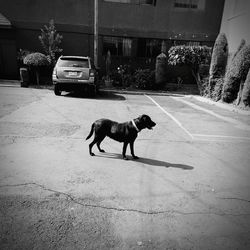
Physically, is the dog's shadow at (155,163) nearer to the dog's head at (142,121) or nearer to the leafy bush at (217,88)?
the dog's head at (142,121)

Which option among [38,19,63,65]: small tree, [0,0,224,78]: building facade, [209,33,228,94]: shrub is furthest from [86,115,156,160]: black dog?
[0,0,224,78]: building facade

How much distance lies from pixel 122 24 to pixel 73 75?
8.61 m

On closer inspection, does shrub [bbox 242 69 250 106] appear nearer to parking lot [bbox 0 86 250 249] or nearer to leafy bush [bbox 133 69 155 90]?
parking lot [bbox 0 86 250 249]

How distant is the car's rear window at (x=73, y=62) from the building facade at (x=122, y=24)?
635 centimetres

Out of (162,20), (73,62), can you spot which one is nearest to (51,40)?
(73,62)

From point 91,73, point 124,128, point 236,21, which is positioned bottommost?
point 124,128

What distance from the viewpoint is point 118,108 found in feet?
30.3

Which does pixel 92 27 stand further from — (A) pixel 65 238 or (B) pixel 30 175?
(A) pixel 65 238

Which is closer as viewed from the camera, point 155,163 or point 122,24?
point 155,163

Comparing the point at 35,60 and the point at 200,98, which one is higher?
the point at 35,60

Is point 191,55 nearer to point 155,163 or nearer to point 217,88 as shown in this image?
point 217,88

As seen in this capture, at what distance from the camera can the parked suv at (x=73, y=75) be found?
35.0 ft

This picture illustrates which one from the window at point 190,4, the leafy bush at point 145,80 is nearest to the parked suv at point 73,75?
the leafy bush at point 145,80

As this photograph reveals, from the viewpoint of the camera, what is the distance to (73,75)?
10695 millimetres
